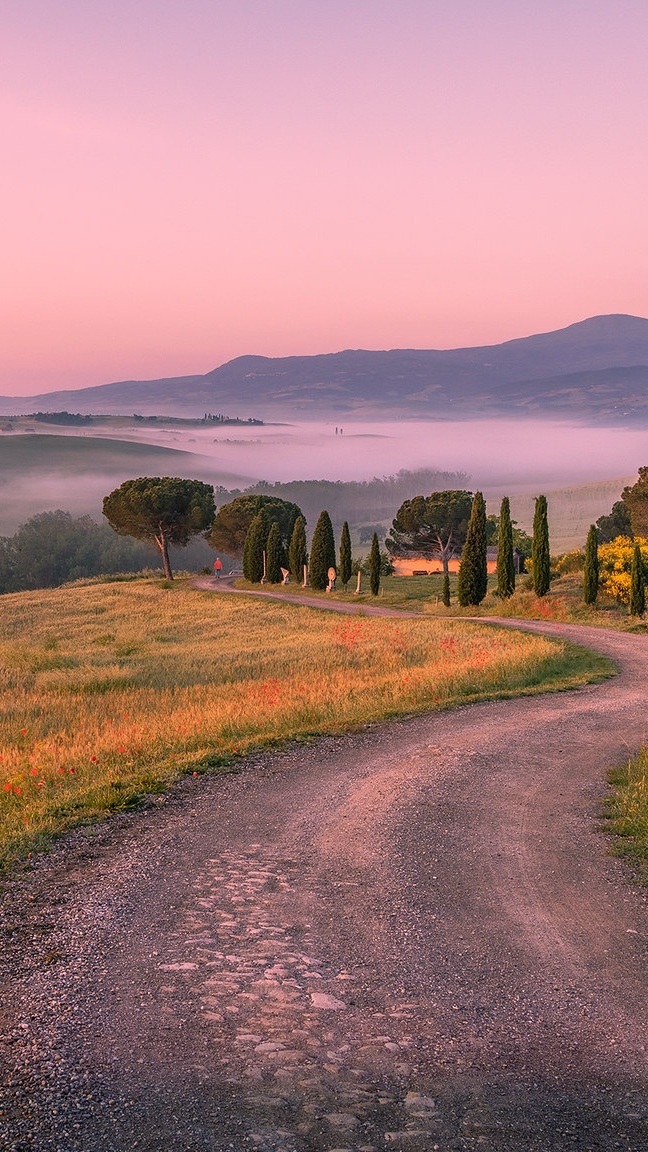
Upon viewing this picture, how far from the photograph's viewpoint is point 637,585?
4422 cm

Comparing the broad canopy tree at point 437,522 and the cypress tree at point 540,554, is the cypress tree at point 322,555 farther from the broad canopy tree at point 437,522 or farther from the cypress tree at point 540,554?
the cypress tree at point 540,554

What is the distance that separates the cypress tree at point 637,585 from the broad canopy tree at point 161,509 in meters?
54.1

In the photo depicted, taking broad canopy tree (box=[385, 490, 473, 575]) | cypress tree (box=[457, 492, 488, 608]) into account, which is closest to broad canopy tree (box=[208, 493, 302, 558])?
broad canopy tree (box=[385, 490, 473, 575])

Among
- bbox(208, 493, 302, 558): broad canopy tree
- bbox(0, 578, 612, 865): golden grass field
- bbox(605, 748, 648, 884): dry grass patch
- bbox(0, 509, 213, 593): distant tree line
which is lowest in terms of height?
bbox(0, 509, 213, 593): distant tree line

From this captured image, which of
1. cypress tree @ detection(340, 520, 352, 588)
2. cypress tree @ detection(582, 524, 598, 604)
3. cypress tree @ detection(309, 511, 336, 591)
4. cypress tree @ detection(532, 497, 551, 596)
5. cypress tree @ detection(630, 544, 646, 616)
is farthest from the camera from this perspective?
cypress tree @ detection(309, 511, 336, 591)

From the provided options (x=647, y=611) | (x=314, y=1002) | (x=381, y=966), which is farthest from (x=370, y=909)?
(x=647, y=611)

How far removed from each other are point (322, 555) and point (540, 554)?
2726cm

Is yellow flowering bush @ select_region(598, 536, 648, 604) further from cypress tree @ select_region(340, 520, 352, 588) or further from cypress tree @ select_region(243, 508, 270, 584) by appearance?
cypress tree @ select_region(243, 508, 270, 584)

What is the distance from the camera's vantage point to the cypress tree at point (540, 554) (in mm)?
52656

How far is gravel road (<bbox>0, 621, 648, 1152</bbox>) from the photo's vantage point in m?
5.65

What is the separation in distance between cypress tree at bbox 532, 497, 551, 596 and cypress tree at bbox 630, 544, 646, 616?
26.9ft

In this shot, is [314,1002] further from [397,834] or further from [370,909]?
[397,834]

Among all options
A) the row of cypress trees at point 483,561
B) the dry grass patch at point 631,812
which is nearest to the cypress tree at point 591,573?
the row of cypress trees at point 483,561

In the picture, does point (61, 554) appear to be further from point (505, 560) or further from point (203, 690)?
point (203, 690)
